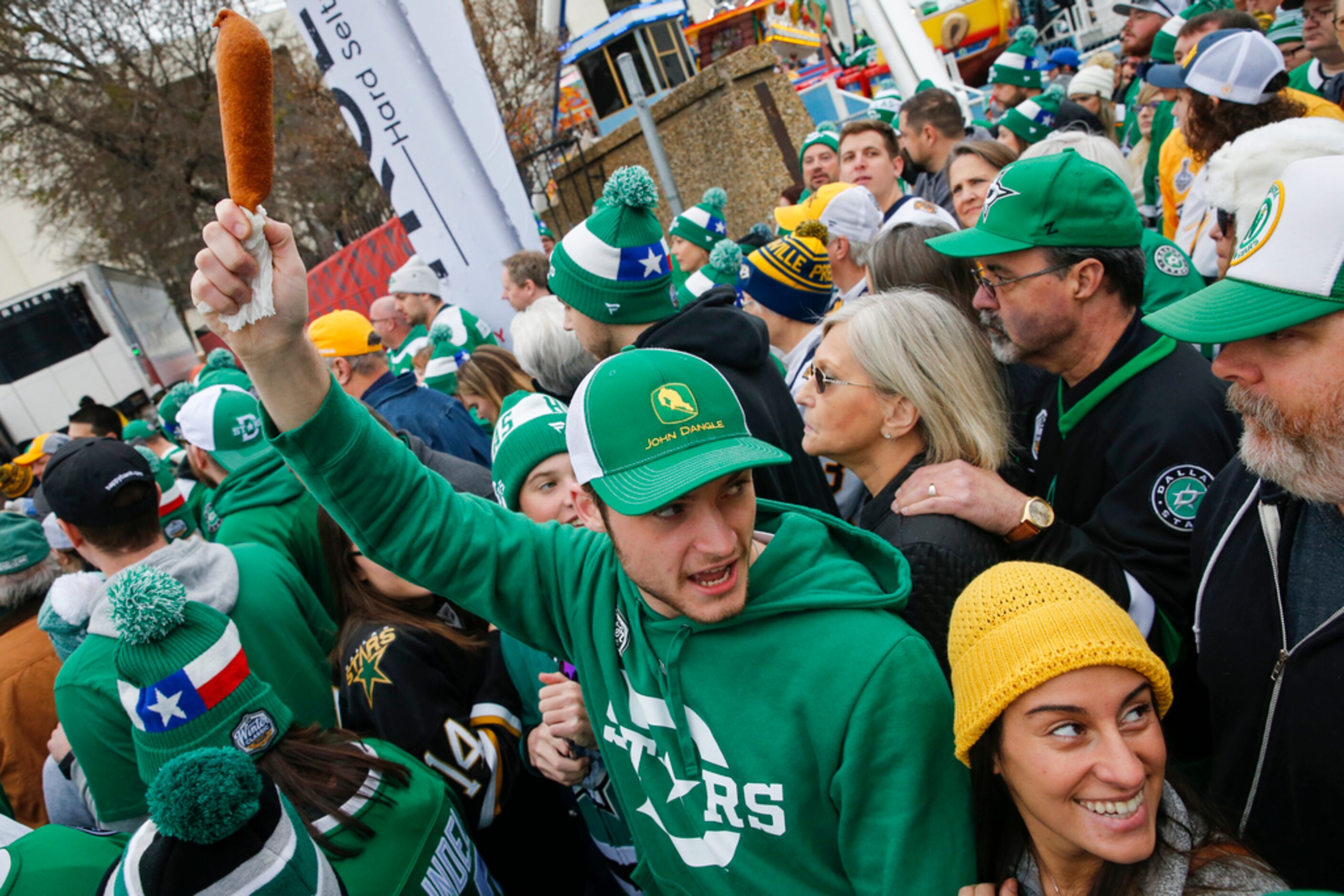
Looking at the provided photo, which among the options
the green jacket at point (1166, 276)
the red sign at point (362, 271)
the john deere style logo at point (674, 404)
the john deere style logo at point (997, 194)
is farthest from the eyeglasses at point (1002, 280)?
the red sign at point (362, 271)

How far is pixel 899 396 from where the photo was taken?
2209 millimetres

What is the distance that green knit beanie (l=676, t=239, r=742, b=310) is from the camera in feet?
17.9

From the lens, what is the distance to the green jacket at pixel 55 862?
1670mm

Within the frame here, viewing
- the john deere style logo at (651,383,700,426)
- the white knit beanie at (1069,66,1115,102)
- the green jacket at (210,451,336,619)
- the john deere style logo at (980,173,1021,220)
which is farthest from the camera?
the white knit beanie at (1069,66,1115,102)

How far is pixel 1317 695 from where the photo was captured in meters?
1.51

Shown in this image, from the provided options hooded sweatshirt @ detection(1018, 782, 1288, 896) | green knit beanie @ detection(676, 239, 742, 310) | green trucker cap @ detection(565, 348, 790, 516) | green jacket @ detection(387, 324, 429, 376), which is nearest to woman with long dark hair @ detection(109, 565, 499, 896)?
green trucker cap @ detection(565, 348, 790, 516)

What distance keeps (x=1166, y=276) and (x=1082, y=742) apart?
8.22 feet

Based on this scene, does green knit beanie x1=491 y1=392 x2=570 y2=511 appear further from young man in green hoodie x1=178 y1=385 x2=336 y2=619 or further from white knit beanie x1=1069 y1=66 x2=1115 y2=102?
white knit beanie x1=1069 y1=66 x2=1115 y2=102

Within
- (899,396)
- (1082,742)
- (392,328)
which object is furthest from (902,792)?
(392,328)

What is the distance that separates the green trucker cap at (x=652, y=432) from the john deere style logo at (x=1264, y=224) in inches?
39.1

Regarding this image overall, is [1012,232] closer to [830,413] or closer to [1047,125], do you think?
[830,413]

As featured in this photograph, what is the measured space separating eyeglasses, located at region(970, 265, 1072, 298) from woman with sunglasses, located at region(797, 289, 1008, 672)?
22 cm

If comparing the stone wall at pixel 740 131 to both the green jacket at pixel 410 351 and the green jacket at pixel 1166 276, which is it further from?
the green jacket at pixel 1166 276

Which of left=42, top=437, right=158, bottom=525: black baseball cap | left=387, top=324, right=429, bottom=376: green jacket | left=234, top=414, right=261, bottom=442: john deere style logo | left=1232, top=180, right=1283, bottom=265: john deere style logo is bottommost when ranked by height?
left=387, top=324, right=429, bottom=376: green jacket
